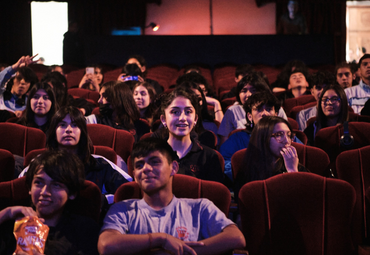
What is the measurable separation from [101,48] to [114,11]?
8.46 ft

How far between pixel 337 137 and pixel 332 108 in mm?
299

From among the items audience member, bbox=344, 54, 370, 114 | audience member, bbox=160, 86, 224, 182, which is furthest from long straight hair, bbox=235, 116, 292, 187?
audience member, bbox=344, 54, 370, 114

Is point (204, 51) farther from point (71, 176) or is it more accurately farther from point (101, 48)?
point (71, 176)

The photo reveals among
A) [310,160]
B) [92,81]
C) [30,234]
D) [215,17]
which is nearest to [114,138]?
[310,160]

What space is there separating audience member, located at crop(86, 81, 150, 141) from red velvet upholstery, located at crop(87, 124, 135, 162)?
0.32 meters

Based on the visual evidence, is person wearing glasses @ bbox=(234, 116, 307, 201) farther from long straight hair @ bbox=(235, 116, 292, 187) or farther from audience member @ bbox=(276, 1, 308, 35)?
audience member @ bbox=(276, 1, 308, 35)

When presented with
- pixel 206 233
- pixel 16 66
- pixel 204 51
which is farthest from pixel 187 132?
pixel 204 51

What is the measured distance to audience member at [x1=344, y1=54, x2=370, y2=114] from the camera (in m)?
3.89

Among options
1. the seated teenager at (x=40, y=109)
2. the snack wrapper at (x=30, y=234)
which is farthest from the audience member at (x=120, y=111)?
the snack wrapper at (x=30, y=234)

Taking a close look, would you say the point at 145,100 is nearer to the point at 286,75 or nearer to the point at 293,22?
the point at 286,75

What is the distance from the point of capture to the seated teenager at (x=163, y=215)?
58.7 inches

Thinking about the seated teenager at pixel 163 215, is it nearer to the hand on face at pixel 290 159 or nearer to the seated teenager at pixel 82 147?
the seated teenager at pixel 82 147

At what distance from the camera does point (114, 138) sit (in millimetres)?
2773

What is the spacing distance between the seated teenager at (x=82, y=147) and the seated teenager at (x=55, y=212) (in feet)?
1.31
